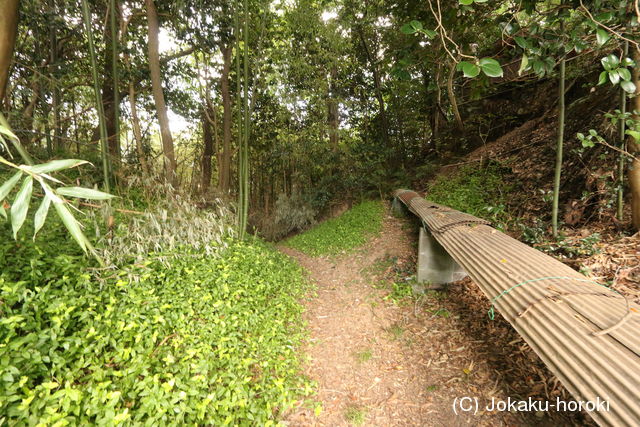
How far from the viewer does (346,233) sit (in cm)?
646

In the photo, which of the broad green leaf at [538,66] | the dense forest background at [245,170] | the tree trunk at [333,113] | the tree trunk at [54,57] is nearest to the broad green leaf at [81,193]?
the dense forest background at [245,170]

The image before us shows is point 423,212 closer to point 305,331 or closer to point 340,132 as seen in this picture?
point 305,331

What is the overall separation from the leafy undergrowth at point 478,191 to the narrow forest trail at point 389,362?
1.72 metres

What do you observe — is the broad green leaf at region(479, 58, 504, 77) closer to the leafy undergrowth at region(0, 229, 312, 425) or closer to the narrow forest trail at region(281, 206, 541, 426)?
the narrow forest trail at region(281, 206, 541, 426)

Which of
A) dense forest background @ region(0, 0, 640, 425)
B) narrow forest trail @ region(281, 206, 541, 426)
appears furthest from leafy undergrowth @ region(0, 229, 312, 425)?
narrow forest trail @ region(281, 206, 541, 426)

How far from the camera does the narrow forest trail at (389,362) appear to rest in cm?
206

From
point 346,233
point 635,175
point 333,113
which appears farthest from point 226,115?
point 635,175

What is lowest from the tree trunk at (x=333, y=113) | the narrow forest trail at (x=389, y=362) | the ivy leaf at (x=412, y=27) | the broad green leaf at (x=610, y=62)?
the narrow forest trail at (x=389, y=362)

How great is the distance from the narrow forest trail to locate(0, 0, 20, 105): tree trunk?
3445mm

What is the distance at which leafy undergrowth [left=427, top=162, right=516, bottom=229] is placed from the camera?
4328 mm

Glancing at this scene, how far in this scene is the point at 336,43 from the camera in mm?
6930

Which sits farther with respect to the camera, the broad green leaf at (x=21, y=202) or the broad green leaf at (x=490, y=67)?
the broad green leaf at (x=490, y=67)

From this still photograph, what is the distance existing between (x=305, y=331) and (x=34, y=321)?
2254mm

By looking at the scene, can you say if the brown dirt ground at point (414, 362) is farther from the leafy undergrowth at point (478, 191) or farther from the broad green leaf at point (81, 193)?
the broad green leaf at point (81, 193)
